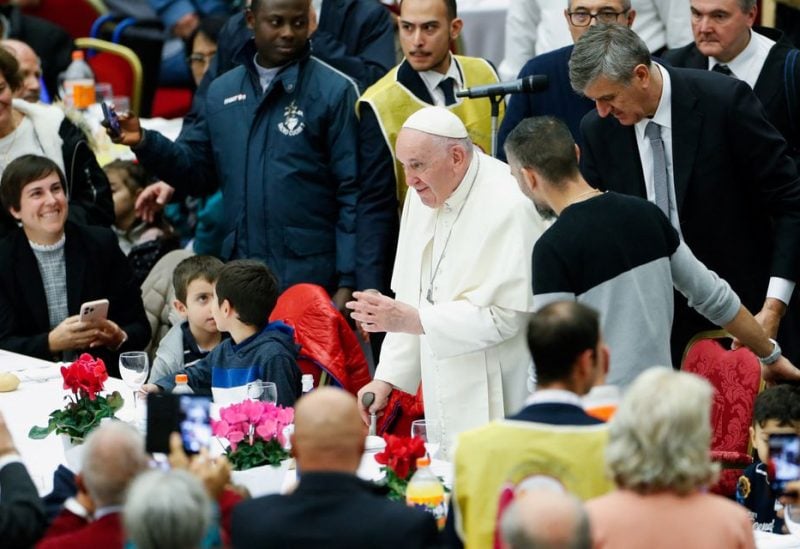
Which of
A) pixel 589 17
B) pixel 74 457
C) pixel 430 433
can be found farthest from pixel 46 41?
pixel 74 457

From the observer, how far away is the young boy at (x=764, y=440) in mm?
4969

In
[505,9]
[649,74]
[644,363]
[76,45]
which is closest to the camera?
[644,363]

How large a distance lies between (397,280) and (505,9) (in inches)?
145

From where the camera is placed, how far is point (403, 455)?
182 inches

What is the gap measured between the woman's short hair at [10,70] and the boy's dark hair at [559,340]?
4198 millimetres

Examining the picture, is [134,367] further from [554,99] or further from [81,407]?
[554,99]

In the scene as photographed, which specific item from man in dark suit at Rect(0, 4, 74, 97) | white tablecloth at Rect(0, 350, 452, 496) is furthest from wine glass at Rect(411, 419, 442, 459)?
man in dark suit at Rect(0, 4, 74, 97)

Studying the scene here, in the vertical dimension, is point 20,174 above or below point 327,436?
above

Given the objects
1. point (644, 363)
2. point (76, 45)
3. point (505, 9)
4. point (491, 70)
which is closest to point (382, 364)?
point (644, 363)

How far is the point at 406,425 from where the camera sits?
19.6 ft

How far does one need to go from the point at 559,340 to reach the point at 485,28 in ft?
19.1

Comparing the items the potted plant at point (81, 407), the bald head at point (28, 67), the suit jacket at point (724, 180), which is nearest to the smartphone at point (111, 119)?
the potted plant at point (81, 407)

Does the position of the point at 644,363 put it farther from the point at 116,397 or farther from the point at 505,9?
the point at 505,9

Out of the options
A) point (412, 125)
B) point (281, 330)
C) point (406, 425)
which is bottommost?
point (406, 425)
